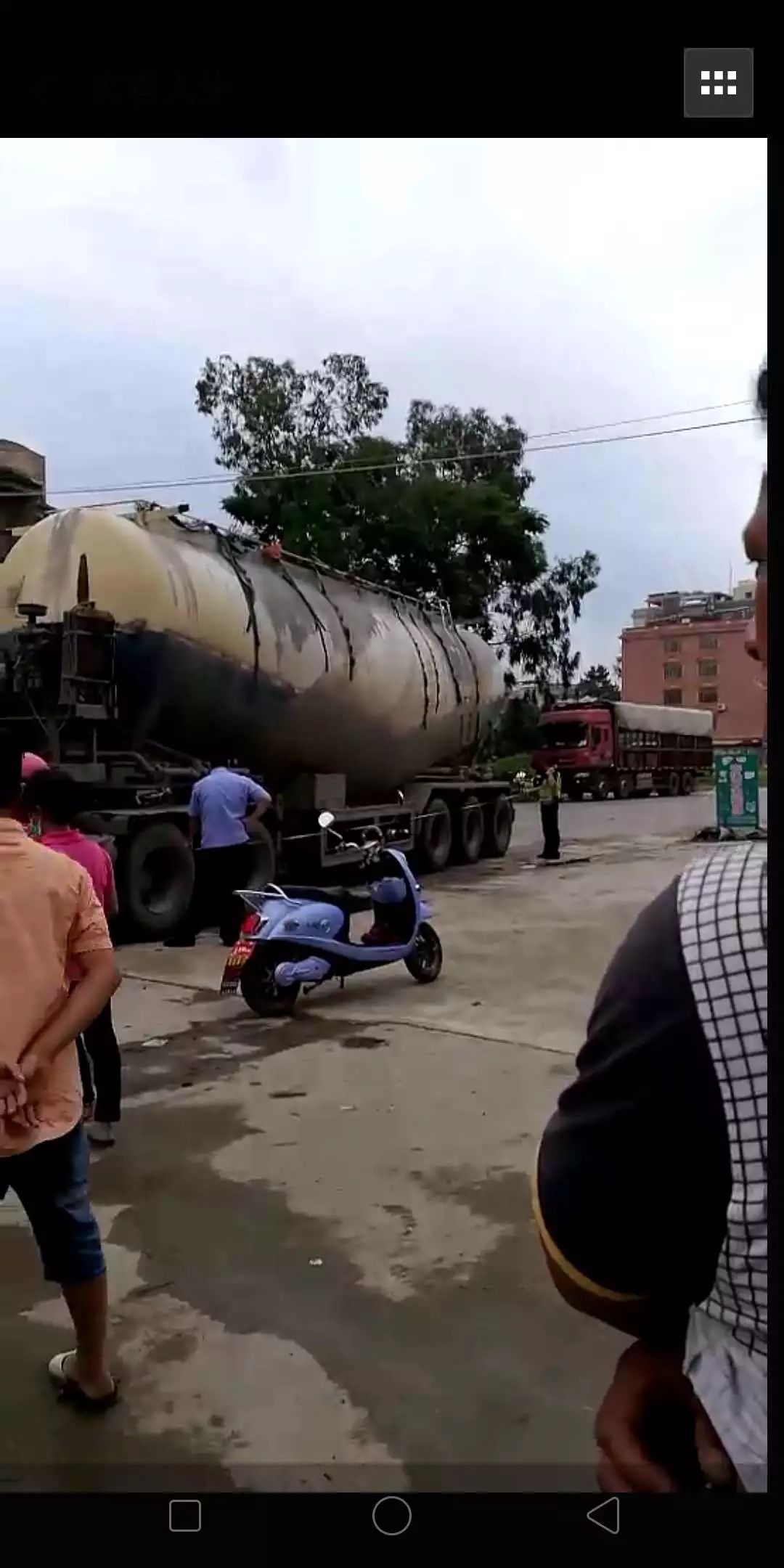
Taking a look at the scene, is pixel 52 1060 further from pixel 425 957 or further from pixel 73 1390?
pixel 425 957

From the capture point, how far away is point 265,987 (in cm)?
403

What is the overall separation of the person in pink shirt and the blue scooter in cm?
114

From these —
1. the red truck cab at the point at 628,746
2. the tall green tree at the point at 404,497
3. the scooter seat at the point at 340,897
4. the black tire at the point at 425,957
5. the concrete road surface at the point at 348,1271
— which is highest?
the tall green tree at the point at 404,497

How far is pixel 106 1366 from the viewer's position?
1871mm

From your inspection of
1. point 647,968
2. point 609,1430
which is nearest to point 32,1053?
point 609,1430

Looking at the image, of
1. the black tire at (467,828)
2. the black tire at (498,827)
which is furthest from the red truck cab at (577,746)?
the black tire at (467,828)

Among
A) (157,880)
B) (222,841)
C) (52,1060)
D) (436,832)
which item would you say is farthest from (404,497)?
(436,832)

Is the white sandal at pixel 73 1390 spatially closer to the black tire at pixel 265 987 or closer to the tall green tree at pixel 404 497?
the tall green tree at pixel 404 497

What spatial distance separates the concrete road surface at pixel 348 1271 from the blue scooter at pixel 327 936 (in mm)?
680

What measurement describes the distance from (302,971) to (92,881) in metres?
1.87

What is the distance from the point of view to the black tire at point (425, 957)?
14.4ft

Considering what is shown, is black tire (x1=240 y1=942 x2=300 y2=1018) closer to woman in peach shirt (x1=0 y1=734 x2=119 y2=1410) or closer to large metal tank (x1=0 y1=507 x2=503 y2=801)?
large metal tank (x1=0 y1=507 x2=503 y2=801)
